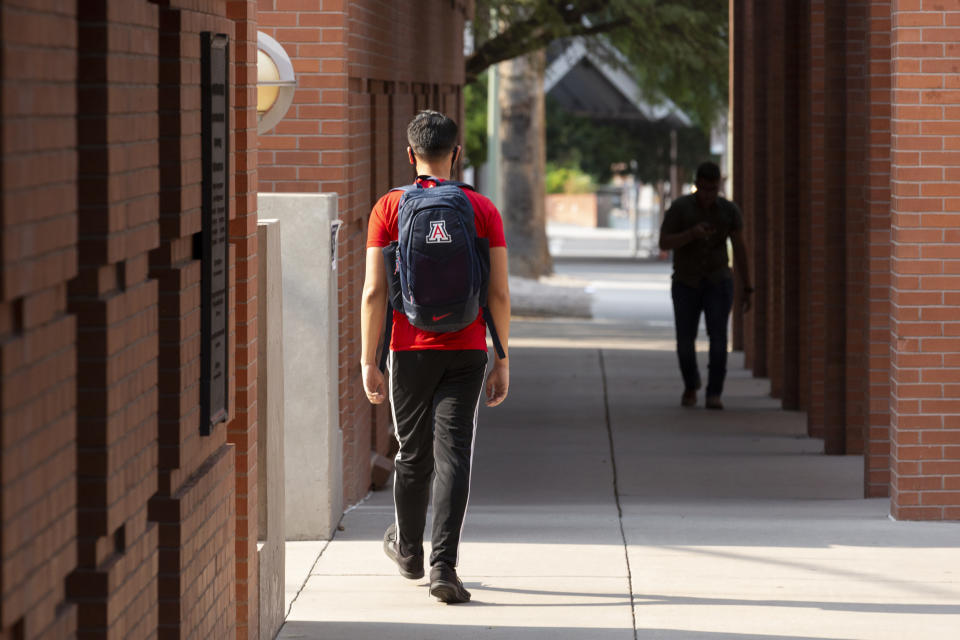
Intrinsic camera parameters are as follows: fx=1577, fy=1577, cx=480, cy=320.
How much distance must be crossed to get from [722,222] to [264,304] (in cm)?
653

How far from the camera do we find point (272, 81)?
260 inches

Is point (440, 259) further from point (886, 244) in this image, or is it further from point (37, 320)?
point (886, 244)

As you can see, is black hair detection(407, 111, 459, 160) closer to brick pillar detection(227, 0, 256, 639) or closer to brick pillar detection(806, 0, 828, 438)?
brick pillar detection(227, 0, 256, 639)

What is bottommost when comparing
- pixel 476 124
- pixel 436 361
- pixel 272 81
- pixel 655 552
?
pixel 655 552

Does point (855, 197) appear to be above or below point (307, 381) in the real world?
above

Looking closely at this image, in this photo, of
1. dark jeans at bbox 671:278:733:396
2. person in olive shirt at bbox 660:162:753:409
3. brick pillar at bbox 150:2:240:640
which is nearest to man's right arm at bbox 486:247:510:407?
brick pillar at bbox 150:2:240:640

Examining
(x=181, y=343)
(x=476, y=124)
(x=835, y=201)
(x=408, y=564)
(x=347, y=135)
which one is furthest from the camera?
(x=476, y=124)

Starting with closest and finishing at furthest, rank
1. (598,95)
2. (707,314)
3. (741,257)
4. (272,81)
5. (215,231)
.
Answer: (215,231) < (272,81) < (707,314) < (741,257) < (598,95)

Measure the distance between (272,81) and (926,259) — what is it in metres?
2.91

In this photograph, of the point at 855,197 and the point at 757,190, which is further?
the point at 757,190

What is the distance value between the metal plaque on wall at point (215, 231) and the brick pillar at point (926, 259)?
3.53m

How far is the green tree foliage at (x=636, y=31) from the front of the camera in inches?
765

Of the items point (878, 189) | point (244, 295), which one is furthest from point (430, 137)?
point (878, 189)

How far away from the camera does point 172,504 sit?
3773 mm
